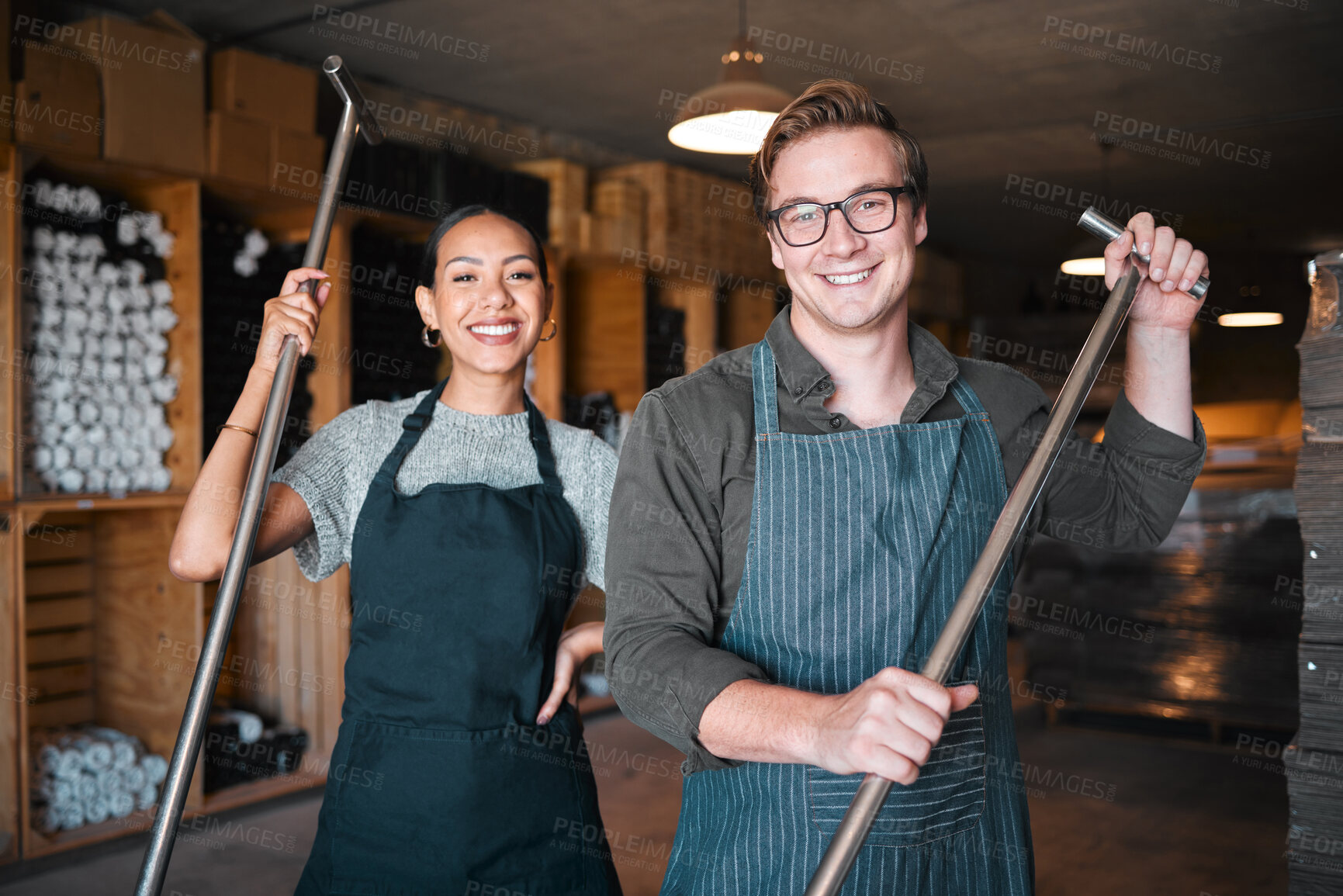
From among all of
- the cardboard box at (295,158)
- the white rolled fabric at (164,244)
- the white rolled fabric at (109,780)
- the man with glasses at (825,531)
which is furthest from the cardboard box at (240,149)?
the man with glasses at (825,531)

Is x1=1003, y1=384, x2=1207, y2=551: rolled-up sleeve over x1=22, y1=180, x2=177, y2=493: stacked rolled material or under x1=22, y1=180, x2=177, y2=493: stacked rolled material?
under

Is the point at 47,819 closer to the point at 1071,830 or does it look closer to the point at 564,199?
the point at 564,199

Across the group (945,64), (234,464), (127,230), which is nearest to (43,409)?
(127,230)

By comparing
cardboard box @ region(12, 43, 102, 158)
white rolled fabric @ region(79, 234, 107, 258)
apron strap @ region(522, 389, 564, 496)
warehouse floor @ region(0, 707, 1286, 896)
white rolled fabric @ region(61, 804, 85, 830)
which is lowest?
warehouse floor @ region(0, 707, 1286, 896)

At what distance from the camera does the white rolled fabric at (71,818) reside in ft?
10.8

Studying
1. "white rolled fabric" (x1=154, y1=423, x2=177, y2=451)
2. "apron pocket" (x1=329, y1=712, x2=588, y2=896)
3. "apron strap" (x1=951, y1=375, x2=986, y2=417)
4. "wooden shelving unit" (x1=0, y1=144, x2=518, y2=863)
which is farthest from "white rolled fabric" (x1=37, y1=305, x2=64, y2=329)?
"apron strap" (x1=951, y1=375, x2=986, y2=417)

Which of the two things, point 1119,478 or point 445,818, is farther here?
point 445,818

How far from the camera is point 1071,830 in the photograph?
3.74 meters

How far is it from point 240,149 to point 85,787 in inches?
84.3

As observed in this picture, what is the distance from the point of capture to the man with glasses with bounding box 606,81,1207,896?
116 centimetres

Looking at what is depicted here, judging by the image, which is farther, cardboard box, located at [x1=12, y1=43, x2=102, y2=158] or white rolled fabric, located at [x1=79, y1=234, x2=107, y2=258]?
white rolled fabric, located at [x1=79, y1=234, x2=107, y2=258]

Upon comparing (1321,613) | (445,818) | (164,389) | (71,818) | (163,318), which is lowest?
(71,818)

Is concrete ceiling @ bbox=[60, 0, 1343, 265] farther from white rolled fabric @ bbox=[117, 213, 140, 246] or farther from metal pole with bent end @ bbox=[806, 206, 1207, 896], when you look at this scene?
metal pole with bent end @ bbox=[806, 206, 1207, 896]

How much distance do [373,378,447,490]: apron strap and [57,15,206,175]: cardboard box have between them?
203cm
